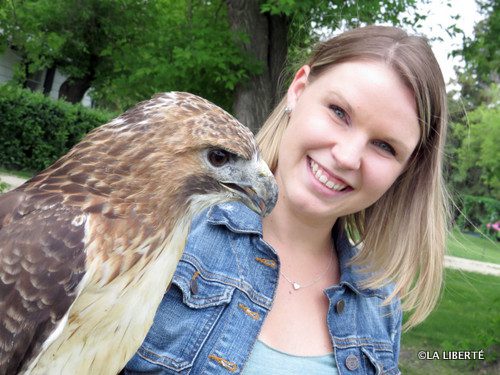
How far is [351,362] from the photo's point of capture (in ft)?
7.63

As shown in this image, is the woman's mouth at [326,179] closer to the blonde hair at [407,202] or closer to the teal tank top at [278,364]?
the blonde hair at [407,202]

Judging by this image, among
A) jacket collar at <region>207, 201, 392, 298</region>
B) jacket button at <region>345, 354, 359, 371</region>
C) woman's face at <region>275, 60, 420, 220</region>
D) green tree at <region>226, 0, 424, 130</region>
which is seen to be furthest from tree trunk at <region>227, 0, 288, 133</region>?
jacket button at <region>345, 354, 359, 371</region>

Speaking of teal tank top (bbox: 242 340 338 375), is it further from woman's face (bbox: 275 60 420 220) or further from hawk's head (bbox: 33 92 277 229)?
hawk's head (bbox: 33 92 277 229)

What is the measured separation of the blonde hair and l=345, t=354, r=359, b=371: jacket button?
1.15ft

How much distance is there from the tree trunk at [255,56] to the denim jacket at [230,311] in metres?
5.26

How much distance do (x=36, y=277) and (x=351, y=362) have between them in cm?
133

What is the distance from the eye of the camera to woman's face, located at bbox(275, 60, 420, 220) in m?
2.23

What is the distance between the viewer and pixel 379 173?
2326 mm

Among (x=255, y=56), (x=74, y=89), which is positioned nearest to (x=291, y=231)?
(x=255, y=56)

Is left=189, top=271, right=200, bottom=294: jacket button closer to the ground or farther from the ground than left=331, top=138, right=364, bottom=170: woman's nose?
closer to the ground

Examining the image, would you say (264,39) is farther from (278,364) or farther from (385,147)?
(278,364)

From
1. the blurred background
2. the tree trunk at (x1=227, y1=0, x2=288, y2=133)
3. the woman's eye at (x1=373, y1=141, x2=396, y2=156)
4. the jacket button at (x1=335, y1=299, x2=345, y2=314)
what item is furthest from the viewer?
the tree trunk at (x1=227, y1=0, x2=288, y2=133)

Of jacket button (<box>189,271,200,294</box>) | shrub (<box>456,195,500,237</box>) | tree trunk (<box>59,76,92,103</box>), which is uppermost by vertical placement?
jacket button (<box>189,271,200,294</box>)

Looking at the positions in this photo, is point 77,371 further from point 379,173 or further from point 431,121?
point 431,121
